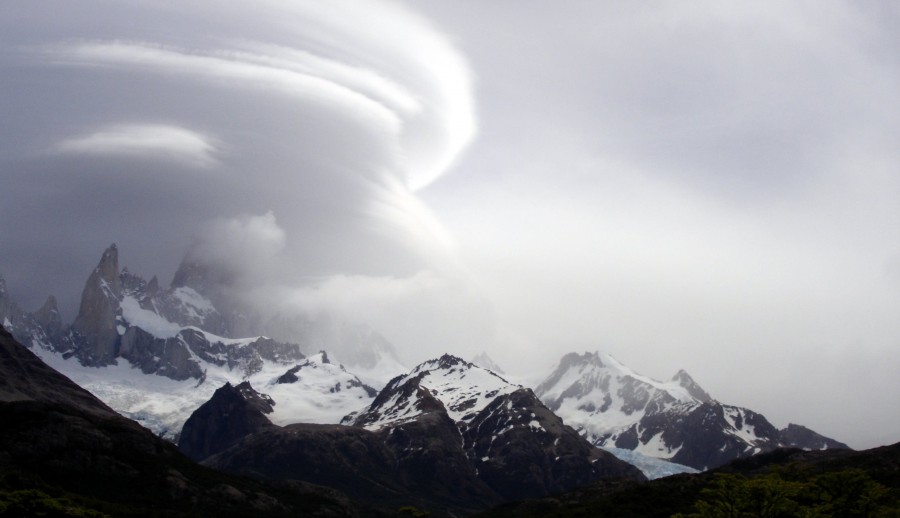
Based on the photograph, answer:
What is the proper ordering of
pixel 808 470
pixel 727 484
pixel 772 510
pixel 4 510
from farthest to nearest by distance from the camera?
1. pixel 808 470
2. pixel 4 510
3. pixel 727 484
4. pixel 772 510

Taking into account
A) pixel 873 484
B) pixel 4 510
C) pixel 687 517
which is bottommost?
pixel 4 510

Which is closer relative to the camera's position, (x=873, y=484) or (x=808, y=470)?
(x=873, y=484)

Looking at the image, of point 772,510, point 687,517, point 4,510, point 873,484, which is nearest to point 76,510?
point 4,510

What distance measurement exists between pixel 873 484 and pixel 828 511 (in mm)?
8841

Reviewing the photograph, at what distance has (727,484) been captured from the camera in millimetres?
130750

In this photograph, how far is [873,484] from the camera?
438 feet

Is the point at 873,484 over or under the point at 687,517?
over

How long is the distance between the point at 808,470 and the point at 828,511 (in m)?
41.5

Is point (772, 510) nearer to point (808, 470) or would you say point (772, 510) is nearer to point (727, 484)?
point (727, 484)

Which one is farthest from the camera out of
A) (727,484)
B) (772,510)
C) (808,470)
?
(808,470)

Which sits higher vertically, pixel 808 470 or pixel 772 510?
pixel 808 470

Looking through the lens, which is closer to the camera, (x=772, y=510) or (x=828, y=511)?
(x=772, y=510)

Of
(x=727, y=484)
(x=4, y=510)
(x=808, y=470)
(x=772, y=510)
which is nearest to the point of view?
(x=772, y=510)

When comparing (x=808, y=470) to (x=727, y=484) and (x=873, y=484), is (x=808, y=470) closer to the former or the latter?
Answer: (x=873, y=484)
